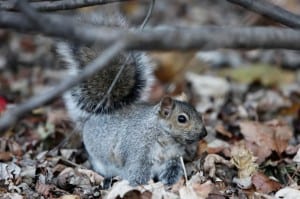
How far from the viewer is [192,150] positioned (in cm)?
424

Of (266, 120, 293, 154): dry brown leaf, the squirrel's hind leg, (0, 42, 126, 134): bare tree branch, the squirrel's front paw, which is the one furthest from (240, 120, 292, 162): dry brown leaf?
(0, 42, 126, 134): bare tree branch

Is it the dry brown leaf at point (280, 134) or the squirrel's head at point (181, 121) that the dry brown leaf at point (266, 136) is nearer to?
the dry brown leaf at point (280, 134)

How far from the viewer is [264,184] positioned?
11.9 ft

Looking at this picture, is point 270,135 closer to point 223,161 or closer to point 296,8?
point 223,161

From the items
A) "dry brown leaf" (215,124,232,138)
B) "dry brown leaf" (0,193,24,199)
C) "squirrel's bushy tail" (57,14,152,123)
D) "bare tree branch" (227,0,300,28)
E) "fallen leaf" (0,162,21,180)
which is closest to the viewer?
"bare tree branch" (227,0,300,28)

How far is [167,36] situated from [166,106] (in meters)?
1.50

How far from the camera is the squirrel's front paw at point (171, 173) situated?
3.90m

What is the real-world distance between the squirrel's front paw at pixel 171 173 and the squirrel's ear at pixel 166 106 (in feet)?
1.00

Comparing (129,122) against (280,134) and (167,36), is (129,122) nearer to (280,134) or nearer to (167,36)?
(280,134)

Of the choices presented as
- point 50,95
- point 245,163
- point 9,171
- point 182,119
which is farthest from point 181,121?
point 50,95

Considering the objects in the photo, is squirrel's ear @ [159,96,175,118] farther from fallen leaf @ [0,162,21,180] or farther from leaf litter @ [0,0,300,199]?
fallen leaf @ [0,162,21,180]

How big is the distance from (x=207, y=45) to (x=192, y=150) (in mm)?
1829

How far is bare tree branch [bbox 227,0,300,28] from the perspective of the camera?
10.6 feet

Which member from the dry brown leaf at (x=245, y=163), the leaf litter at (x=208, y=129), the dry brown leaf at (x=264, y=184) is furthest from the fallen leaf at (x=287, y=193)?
the dry brown leaf at (x=245, y=163)
